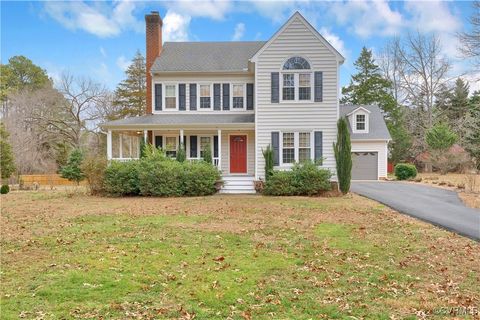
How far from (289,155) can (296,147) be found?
0.52m

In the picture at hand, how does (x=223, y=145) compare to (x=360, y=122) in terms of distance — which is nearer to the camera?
(x=223, y=145)

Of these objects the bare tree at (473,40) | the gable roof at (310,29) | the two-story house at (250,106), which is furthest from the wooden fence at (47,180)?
the bare tree at (473,40)

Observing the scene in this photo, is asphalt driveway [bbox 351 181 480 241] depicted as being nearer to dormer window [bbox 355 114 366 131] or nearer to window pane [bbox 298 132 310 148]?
window pane [bbox 298 132 310 148]

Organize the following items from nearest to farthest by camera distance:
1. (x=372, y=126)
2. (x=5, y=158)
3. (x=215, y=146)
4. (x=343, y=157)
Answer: (x=343, y=157), (x=215, y=146), (x=5, y=158), (x=372, y=126)

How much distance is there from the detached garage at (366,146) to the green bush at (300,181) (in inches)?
395

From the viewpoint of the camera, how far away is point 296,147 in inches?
702

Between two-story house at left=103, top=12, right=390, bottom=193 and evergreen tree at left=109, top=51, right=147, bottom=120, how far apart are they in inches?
719

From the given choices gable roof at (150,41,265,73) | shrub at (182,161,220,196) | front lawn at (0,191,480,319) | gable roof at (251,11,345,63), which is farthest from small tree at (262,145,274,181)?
front lawn at (0,191,480,319)

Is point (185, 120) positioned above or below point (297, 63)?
below

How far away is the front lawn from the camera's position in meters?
4.43

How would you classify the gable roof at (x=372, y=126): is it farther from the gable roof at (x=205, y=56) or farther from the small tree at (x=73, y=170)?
the small tree at (x=73, y=170)

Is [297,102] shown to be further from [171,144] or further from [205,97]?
[171,144]

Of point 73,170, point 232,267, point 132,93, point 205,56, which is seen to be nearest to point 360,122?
point 205,56

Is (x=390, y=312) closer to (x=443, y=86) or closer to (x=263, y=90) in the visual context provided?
(x=263, y=90)
